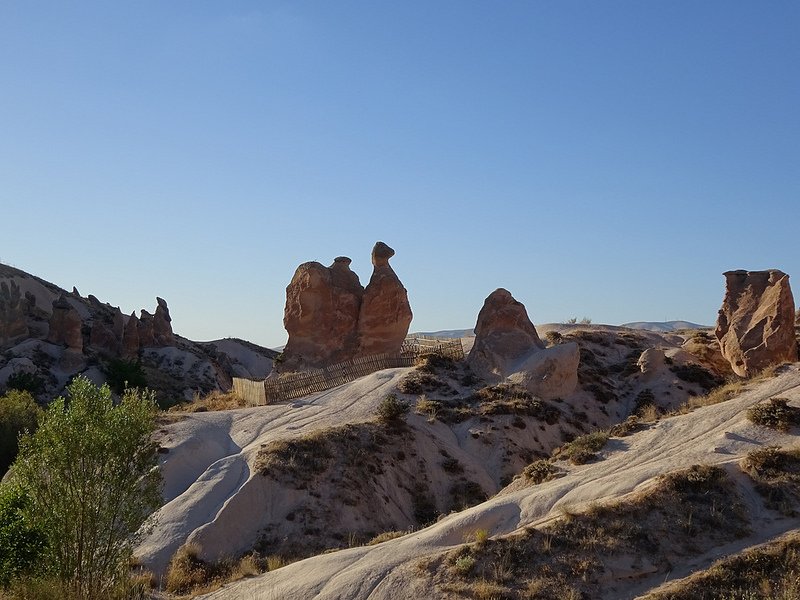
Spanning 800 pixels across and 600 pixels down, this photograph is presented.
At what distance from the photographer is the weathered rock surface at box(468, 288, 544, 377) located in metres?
32.7

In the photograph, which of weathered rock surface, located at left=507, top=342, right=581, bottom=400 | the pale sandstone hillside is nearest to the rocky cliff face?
the pale sandstone hillside

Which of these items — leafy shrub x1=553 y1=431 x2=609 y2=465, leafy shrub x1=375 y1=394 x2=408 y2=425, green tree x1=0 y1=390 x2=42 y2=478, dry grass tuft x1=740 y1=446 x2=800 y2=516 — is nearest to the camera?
dry grass tuft x1=740 y1=446 x2=800 y2=516

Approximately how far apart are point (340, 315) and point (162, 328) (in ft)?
129

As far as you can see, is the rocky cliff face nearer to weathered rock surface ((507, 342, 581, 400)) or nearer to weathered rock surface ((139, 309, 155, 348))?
weathered rock surface ((139, 309, 155, 348))

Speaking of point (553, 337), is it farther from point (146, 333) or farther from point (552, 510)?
point (146, 333)

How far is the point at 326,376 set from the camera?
33.9 metres

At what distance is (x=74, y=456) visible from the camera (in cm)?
1360

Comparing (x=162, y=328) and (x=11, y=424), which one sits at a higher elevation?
(x=162, y=328)

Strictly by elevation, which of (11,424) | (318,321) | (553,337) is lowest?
(11,424)

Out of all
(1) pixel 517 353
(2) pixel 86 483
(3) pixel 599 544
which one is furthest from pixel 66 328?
(3) pixel 599 544

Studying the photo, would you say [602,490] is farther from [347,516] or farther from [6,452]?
[6,452]

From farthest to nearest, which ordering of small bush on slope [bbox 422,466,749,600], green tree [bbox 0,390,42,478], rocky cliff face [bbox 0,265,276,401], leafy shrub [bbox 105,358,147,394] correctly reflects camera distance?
1. rocky cliff face [bbox 0,265,276,401]
2. leafy shrub [bbox 105,358,147,394]
3. green tree [bbox 0,390,42,478]
4. small bush on slope [bbox 422,466,749,600]

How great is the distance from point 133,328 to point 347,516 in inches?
1879

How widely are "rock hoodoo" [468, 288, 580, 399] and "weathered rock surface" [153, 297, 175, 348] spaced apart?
44476 millimetres
